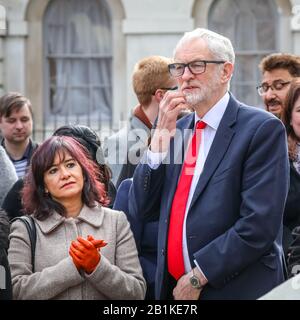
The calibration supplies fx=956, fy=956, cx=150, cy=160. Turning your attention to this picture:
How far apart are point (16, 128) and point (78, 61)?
649 centimetres

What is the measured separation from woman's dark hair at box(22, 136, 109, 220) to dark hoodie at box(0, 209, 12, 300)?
1.27ft

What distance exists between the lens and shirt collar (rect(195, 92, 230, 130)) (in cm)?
456

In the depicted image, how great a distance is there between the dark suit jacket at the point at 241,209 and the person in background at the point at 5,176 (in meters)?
1.96

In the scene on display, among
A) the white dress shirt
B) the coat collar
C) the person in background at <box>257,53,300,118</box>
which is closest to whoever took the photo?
the white dress shirt

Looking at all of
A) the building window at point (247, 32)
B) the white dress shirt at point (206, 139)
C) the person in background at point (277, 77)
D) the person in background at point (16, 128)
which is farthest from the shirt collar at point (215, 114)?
the building window at point (247, 32)

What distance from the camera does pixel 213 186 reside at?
4402mm

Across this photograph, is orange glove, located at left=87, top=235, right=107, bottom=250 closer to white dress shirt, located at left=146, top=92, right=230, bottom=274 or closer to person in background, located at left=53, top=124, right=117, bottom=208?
white dress shirt, located at left=146, top=92, right=230, bottom=274

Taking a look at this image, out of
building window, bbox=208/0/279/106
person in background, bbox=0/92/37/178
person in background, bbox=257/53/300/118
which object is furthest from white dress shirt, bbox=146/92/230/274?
building window, bbox=208/0/279/106

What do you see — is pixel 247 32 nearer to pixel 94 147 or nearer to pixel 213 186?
pixel 94 147

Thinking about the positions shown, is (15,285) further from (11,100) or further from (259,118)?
(11,100)

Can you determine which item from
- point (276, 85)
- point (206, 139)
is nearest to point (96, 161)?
point (206, 139)

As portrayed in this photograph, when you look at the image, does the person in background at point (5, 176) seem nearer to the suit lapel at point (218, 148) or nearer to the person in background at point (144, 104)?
the person in background at point (144, 104)

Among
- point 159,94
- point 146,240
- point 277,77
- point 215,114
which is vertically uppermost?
point 277,77
